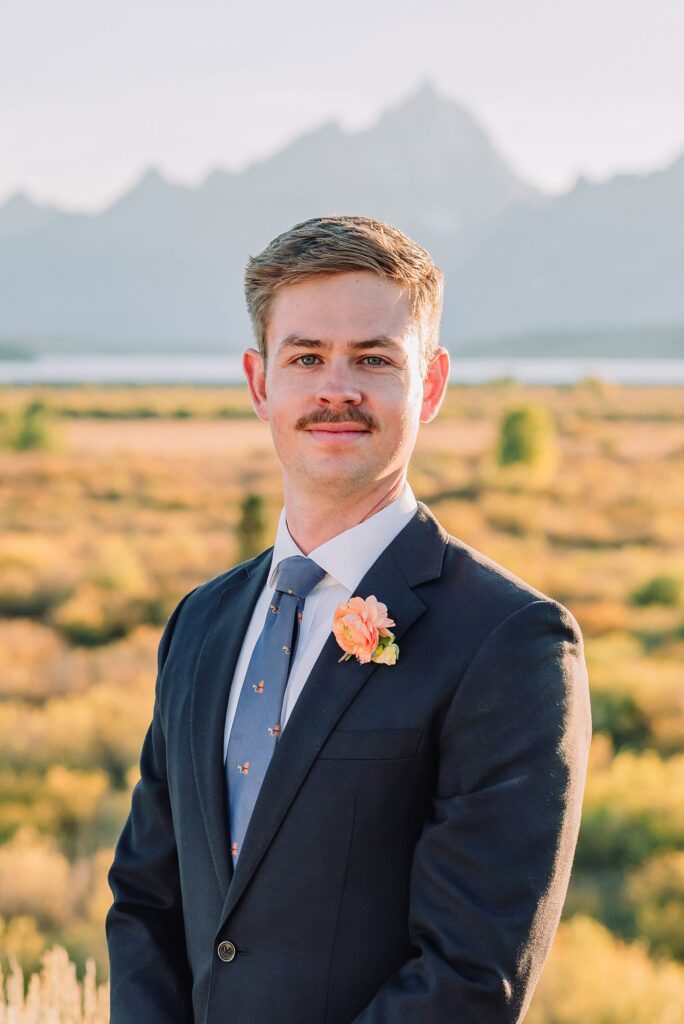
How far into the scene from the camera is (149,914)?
2324 mm

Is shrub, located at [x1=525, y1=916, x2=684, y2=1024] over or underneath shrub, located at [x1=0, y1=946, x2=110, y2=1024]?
underneath

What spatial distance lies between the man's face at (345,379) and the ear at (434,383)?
0.13m

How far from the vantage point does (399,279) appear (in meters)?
2.11

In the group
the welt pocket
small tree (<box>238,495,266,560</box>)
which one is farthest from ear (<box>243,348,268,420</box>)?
small tree (<box>238,495,266,560</box>)

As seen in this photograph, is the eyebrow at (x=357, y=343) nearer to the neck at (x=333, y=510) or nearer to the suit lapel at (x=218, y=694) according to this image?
the neck at (x=333, y=510)

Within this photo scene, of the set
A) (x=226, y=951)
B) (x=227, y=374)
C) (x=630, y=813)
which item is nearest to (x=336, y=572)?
(x=226, y=951)

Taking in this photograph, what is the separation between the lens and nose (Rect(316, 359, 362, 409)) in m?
2.08

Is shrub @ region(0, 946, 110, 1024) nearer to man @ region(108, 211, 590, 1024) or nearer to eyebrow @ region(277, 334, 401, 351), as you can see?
man @ region(108, 211, 590, 1024)

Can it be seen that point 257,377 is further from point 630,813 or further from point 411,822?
point 630,813

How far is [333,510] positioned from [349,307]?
382 mm

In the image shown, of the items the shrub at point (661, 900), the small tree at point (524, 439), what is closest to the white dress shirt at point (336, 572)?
the shrub at point (661, 900)

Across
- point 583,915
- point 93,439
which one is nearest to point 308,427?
point 583,915

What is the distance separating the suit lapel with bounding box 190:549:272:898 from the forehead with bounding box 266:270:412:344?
1.81ft

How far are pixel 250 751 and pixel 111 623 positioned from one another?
42.1 feet
